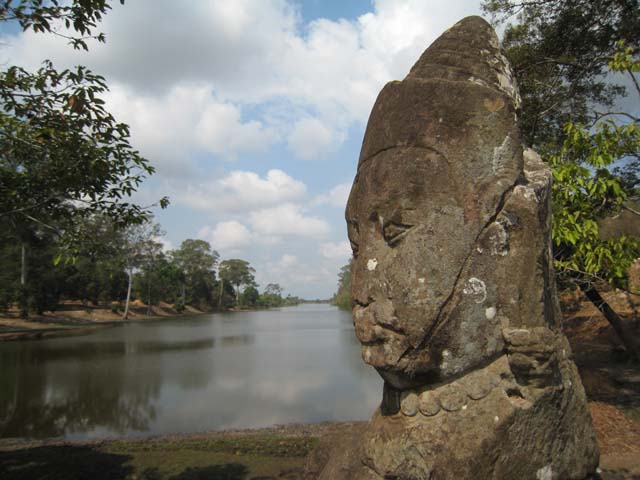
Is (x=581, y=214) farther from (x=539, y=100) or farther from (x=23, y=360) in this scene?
(x=23, y=360)

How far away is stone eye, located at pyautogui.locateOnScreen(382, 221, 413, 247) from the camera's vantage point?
2846 mm

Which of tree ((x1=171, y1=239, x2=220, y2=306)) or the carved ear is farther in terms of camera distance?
tree ((x1=171, y1=239, x2=220, y2=306))

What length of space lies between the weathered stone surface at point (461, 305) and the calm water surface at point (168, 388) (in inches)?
333

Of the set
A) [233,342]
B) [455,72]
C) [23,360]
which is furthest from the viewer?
[233,342]

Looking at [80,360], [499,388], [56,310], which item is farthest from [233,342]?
[499,388]

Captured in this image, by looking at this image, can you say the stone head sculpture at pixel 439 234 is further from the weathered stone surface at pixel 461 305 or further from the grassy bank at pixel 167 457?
the grassy bank at pixel 167 457

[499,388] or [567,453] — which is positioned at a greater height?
[499,388]

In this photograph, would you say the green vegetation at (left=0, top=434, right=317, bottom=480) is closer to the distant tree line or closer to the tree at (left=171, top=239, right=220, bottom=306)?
the distant tree line

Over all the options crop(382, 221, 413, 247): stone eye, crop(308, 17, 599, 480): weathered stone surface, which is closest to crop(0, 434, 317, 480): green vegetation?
crop(308, 17, 599, 480): weathered stone surface

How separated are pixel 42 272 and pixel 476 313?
41264 mm

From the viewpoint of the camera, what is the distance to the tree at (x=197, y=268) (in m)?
67.8

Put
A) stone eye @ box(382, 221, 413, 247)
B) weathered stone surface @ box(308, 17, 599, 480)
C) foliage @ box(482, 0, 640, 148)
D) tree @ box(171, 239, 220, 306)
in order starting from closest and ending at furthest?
weathered stone surface @ box(308, 17, 599, 480)
stone eye @ box(382, 221, 413, 247)
foliage @ box(482, 0, 640, 148)
tree @ box(171, 239, 220, 306)

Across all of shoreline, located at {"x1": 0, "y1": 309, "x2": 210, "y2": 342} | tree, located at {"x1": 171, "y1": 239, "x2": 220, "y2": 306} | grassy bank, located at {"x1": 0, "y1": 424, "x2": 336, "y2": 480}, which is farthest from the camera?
tree, located at {"x1": 171, "y1": 239, "x2": 220, "y2": 306}

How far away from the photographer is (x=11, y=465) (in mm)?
7027
